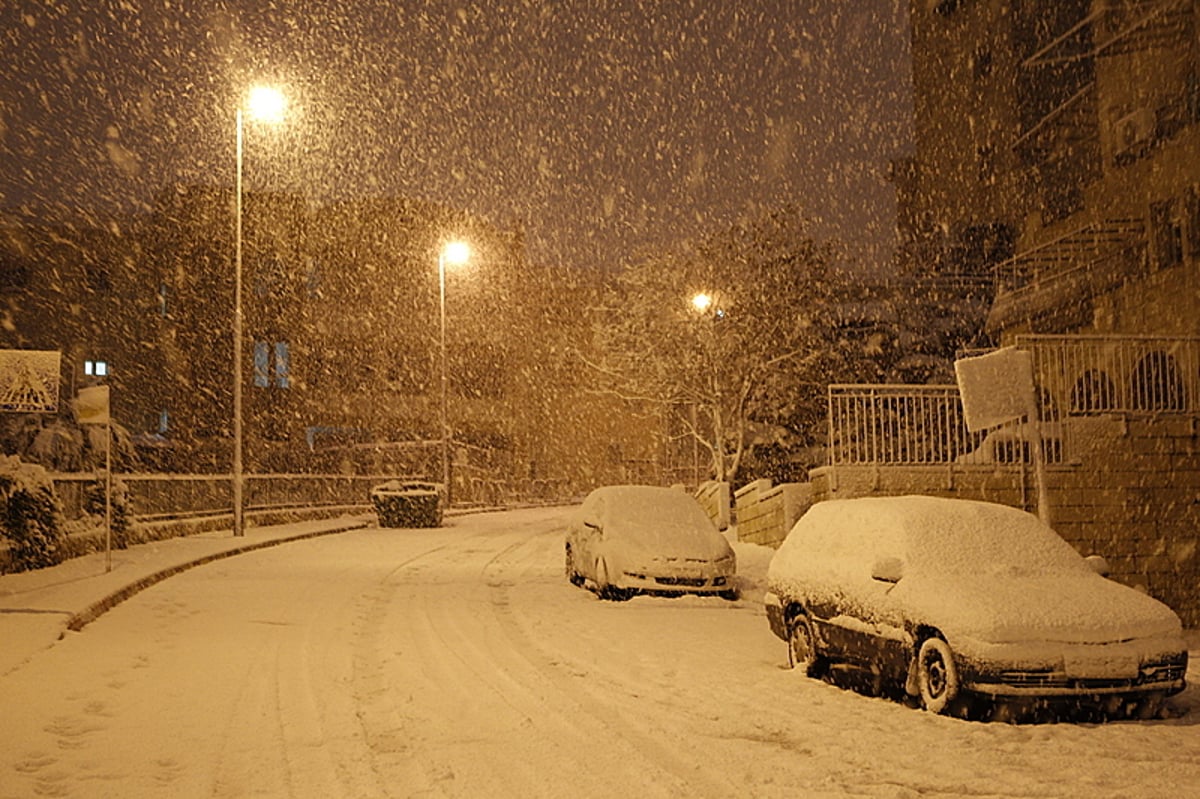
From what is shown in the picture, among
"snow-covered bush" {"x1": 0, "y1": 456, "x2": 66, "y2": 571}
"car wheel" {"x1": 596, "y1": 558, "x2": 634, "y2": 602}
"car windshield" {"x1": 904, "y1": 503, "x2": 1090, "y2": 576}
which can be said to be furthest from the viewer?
"snow-covered bush" {"x1": 0, "y1": 456, "x2": 66, "y2": 571}

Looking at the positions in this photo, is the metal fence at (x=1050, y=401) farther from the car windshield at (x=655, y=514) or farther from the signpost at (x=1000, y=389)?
the signpost at (x=1000, y=389)

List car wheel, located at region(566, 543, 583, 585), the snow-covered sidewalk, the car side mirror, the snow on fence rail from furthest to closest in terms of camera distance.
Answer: the snow on fence rail
car wheel, located at region(566, 543, 583, 585)
the snow-covered sidewalk
the car side mirror

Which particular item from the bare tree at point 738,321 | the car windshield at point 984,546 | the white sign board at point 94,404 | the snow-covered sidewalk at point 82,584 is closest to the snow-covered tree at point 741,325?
the bare tree at point 738,321

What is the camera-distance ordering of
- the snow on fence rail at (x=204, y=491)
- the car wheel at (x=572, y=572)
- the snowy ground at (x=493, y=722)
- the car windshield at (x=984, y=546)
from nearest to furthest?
1. the snowy ground at (x=493, y=722)
2. the car windshield at (x=984, y=546)
3. the car wheel at (x=572, y=572)
4. the snow on fence rail at (x=204, y=491)

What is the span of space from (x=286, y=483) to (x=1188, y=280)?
2730 cm

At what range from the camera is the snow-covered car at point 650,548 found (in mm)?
17203

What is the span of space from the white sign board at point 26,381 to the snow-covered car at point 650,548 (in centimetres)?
790

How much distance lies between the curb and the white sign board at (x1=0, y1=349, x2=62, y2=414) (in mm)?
2872

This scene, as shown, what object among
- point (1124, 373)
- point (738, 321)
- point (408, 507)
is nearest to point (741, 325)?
point (738, 321)

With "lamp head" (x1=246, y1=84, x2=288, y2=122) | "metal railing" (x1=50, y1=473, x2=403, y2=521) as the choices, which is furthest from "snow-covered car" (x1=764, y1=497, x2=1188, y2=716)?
"lamp head" (x1=246, y1=84, x2=288, y2=122)

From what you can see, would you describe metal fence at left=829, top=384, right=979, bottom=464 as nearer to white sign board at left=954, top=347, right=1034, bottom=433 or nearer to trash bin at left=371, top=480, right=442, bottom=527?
white sign board at left=954, top=347, right=1034, bottom=433

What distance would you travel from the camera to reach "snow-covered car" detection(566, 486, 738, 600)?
17203mm

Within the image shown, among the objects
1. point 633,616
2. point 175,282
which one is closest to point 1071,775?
point 633,616

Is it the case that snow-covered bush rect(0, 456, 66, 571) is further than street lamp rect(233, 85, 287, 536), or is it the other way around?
street lamp rect(233, 85, 287, 536)
